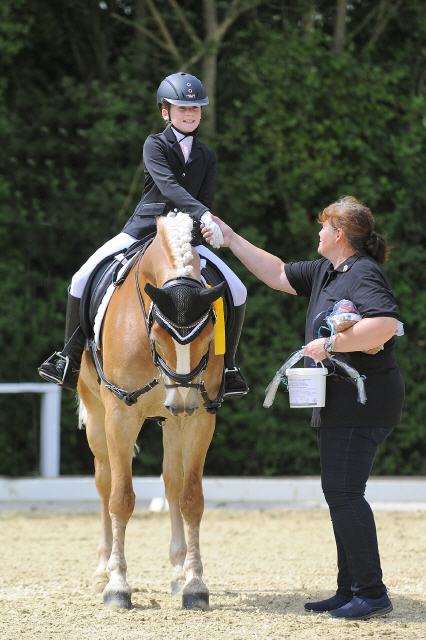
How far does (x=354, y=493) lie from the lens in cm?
529

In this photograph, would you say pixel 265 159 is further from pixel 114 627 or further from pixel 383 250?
pixel 114 627

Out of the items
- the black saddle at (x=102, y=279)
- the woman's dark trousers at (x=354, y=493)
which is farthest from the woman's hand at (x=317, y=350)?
the black saddle at (x=102, y=279)

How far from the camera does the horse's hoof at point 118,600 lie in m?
5.71

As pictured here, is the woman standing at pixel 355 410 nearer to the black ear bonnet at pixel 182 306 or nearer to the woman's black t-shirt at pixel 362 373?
the woman's black t-shirt at pixel 362 373

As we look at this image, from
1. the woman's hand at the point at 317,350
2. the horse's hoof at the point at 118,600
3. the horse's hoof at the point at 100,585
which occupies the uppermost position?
the woman's hand at the point at 317,350

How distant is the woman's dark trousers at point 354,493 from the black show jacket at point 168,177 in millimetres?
1558

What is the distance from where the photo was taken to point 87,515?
10398mm

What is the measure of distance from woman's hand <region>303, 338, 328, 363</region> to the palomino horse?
1.67 feet

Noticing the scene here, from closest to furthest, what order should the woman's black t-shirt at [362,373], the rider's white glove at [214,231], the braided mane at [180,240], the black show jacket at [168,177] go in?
the woman's black t-shirt at [362,373] → the braided mane at [180,240] → the rider's white glove at [214,231] → the black show jacket at [168,177]

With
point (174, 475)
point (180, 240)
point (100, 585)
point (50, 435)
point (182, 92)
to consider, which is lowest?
point (100, 585)

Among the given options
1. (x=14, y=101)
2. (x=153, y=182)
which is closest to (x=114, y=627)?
(x=153, y=182)

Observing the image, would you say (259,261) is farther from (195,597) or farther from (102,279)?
(195,597)

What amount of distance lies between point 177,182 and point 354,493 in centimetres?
197

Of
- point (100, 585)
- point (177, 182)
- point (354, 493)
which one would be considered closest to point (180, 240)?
point (177, 182)
